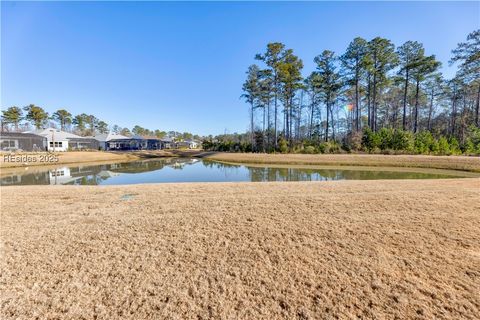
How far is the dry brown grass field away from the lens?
6.51ft

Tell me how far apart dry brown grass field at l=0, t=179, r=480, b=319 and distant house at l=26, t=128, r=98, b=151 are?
129ft

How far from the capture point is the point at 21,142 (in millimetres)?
30750

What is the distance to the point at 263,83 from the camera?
29.3m

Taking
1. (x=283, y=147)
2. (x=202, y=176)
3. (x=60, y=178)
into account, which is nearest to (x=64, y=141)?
(x=60, y=178)

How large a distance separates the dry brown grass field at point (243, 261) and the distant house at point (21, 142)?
36.2m

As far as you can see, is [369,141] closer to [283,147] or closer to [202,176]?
[283,147]

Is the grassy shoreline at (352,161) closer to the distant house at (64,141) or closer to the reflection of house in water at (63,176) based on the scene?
the reflection of house in water at (63,176)

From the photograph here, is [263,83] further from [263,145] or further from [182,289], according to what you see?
[182,289]

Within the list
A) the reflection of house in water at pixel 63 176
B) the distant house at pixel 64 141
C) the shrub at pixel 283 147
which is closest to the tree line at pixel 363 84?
the shrub at pixel 283 147

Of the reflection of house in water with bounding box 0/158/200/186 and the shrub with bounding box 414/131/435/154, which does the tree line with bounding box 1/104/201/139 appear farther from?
the shrub with bounding box 414/131/435/154

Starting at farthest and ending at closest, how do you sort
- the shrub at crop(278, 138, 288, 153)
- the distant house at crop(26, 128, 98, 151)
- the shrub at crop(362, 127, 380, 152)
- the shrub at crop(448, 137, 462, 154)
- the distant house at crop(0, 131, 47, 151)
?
1. the distant house at crop(26, 128, 98, 151)
2. the distant house at crop(0, 131, 47, 151)
3. the shrub at crop(278, 138, 288, 153)
4. the shrub at crop(362, 127, 380, 152)
5. the shrub at crop(448, 137, 462, 154)

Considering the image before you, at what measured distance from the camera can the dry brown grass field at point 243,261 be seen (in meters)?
1.98

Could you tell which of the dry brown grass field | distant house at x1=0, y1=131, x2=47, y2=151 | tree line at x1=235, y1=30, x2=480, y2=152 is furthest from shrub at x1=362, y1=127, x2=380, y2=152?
distant house at x1=0, y1=131, x2=47, y2=151

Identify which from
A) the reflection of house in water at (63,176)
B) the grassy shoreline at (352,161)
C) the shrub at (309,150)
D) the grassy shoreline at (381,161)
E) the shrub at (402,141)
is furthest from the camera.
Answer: the shrub at (309,150)
